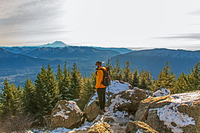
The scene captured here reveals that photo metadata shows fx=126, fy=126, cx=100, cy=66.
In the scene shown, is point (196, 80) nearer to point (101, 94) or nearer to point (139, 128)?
point (101, 94)

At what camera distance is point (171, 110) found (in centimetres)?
602

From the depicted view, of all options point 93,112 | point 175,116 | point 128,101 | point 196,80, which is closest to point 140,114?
point 175,116

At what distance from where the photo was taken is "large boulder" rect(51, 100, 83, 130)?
9.30 metres

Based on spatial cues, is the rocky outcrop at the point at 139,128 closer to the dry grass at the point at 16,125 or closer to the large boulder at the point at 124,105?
the large boulder at the point at 124,105

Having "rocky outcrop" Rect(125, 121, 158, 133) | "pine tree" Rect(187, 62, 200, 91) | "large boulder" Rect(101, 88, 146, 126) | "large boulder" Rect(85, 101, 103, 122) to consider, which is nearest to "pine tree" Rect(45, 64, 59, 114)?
"large boulder" Rect(85, 101, 103, 122)

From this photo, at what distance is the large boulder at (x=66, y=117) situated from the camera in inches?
366

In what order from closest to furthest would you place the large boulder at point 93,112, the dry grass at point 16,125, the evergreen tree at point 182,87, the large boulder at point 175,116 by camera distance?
1. the large boulder at point 175,116
2. the large boulder at point 93,112
3. the dry grass at point 16,125
4. the evergreen tree at point 182,87

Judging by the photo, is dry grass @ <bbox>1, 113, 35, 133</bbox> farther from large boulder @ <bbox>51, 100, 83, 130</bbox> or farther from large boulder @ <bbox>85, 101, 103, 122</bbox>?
large boulder @ <bbox>85, 101, 103, 122</bbox>

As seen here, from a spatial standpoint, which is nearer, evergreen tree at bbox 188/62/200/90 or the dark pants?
the dark pants

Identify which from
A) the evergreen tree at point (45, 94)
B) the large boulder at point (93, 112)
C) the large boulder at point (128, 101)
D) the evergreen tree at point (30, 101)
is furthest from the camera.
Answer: the evergreen tree at point (30, 101)

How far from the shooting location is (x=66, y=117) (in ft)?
30.9

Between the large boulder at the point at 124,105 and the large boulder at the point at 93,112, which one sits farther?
the large boulder at the point at 93,112

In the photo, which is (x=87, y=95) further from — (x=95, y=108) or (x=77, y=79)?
(x=95, y=108)

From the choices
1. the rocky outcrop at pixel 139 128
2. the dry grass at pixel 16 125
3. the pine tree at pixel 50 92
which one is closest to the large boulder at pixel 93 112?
the rocky outcrop at pixel 139 128
